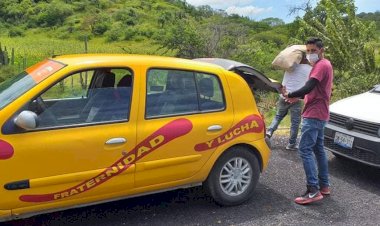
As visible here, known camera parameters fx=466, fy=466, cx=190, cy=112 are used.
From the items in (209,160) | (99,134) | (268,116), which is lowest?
(268,116)

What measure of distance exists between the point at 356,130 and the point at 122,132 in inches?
122

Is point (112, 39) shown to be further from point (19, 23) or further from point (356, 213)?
point (356, 213)

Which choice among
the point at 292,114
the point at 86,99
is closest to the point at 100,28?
the point at 292,114

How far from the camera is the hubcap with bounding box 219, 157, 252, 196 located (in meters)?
4.76

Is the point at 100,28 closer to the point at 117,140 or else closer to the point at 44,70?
the point at 44,70

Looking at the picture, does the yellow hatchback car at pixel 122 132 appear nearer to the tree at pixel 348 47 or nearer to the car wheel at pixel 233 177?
the car wheel at pixel 233 177

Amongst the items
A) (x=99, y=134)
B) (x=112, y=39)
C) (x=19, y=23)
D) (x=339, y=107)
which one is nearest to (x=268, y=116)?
(x=339, y=107)

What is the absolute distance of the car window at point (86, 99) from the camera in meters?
3.86

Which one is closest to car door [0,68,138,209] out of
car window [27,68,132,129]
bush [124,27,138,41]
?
car window [27,68,132,129]

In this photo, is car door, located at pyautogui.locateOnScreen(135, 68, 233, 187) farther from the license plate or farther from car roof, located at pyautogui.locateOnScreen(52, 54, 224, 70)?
the license plate

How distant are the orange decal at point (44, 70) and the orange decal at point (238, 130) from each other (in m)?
1.48

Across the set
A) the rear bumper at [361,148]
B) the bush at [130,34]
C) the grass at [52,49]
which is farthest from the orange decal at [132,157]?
the bush at [130,34]

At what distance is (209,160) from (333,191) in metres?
1.73

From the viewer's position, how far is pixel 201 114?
178 inches
